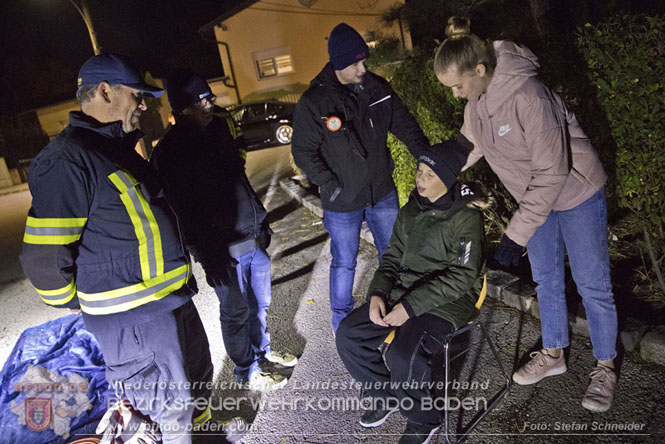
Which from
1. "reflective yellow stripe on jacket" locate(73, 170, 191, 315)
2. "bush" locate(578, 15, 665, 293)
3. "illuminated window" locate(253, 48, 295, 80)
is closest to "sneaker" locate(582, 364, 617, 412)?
"bush" locate(578, 15, 665, 293)

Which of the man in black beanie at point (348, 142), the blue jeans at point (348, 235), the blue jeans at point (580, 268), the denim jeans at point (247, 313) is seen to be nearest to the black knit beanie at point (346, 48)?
the man in black beanie at point (348, 142)

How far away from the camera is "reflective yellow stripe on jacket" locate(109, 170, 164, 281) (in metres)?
1.98

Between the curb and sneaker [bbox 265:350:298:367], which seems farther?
sneaker [bbox 265:350:298:367]

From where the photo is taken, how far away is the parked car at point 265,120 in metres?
14.9

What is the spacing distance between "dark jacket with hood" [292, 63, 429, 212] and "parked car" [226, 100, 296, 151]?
11943 millimetres

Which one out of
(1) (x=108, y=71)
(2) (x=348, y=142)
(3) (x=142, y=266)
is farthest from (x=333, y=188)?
(1) (x=108, y=71)

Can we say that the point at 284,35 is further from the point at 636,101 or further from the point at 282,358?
the point at 636,101

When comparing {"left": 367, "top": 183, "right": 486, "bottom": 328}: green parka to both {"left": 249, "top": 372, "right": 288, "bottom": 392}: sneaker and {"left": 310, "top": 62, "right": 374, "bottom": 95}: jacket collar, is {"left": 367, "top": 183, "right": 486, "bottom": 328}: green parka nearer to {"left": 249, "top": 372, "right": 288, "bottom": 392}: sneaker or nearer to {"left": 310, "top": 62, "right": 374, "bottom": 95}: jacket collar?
{"left": 310, "top": 62, "right": 374, "bottom": 95}: jacket collar

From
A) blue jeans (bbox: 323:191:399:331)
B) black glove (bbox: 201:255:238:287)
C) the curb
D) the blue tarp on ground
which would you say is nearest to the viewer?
the curb

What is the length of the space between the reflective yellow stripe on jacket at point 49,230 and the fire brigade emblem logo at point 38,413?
1.94 meters

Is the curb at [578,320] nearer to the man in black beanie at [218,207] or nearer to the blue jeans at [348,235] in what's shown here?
the blue jeans at [348,235]

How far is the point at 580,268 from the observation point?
100 inches

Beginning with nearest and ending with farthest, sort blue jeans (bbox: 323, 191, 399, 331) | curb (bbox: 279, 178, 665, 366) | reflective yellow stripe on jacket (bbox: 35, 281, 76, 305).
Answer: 1. reflective yellow stripe on jacket (bbox: 35, 281, 76, 305)
2. curb (bbox: 279, 178, 665, 366)
3. blue jeans (bbox: 323, 191, 399, 331)

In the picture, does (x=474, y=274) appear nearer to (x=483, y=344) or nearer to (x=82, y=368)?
(x=483, y=344)
